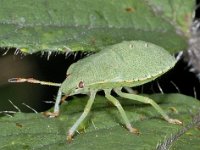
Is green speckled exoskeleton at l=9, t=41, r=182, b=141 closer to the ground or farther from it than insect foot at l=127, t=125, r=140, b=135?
farther from it

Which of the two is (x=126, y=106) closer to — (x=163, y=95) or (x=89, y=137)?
(x=163, y=95)

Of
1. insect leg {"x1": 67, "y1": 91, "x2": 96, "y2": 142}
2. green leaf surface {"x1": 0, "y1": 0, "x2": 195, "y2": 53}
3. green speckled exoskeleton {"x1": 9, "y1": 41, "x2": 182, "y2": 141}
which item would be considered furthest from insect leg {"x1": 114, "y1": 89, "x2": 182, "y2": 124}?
green leaf surface {"x1": 0, "y1": 0, "x2": 195, "y2": 53}

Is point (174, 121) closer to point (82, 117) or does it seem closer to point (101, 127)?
point (101, 127)

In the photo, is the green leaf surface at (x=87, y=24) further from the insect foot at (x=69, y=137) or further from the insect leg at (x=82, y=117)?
the insect foot at (x=69, y=137)

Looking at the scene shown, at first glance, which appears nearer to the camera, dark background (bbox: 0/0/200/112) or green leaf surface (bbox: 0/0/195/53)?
green leaf surface (bbox: 0/0/195/53)

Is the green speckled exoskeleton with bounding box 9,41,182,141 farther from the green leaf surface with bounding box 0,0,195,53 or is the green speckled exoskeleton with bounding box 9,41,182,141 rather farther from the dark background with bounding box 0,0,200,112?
the dark background with bounding box 0,0,200,112

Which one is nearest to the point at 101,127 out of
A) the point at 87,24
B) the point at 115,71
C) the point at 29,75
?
the point at 115,71

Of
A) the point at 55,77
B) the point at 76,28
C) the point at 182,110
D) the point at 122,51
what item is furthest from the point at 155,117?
the point at 55,77
